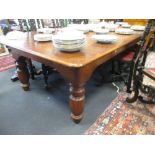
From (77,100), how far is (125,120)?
1.68ft

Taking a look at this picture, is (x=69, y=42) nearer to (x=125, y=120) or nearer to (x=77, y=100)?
(x=77, y=100)

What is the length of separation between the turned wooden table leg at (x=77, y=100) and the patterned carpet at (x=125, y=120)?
0.54ft

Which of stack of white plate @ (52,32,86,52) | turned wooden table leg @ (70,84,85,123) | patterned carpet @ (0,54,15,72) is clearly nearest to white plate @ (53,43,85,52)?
stack of white plate @ (52,32,86,52)

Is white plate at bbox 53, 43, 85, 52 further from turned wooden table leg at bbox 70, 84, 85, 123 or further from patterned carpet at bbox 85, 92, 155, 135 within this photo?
patterned carpet at bbox 85, 92, 155, 135

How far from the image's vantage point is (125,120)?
1411 millimetres

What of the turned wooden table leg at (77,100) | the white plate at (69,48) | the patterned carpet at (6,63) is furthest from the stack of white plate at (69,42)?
the patterned carpet at (6,63)

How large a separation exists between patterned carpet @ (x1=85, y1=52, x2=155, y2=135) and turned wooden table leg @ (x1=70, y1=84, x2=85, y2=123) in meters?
0.16

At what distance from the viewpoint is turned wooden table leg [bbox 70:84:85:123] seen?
1.21 metres

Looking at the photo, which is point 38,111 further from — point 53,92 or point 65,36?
point 65,36

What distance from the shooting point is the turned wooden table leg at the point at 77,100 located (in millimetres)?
1205

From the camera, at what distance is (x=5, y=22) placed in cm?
316

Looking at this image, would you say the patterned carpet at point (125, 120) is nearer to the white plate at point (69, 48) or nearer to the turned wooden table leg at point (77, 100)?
the turned wooden table leg at point (77, 100)
